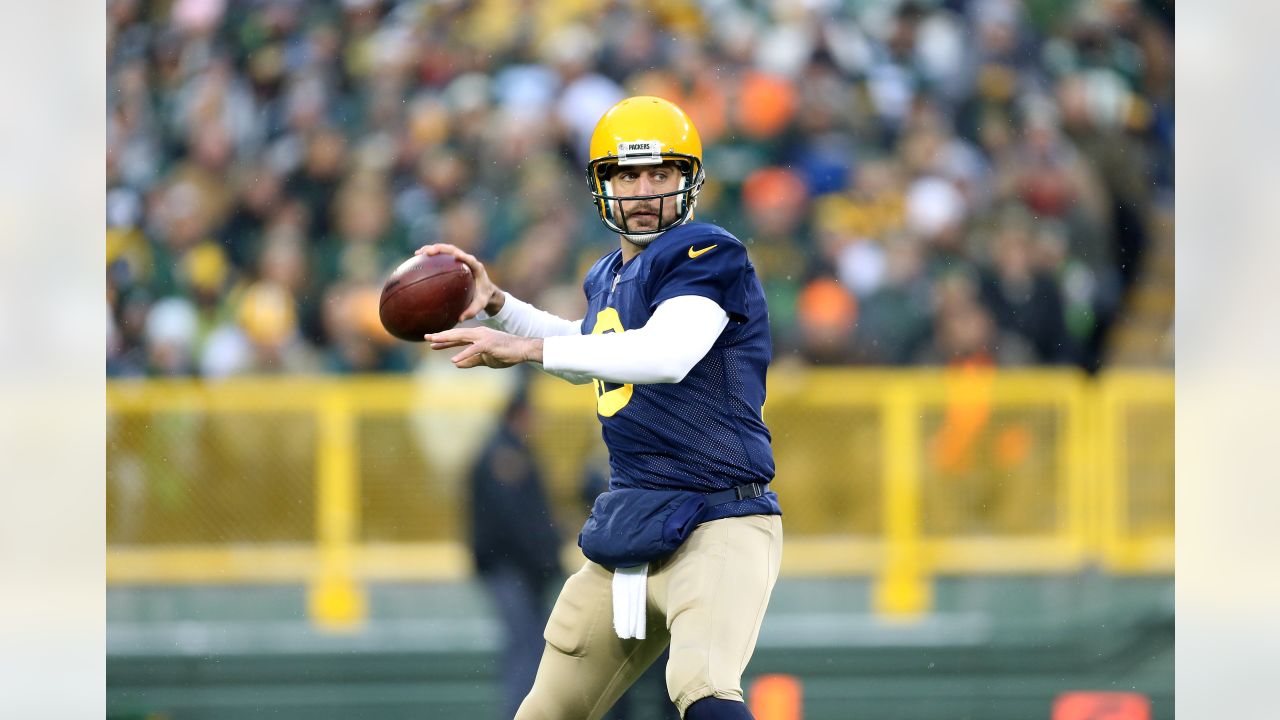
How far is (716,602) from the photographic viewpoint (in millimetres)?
2910

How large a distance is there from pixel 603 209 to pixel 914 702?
2765mm

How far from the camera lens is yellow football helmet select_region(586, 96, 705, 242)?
3102mm

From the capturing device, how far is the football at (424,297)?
315 centimetres

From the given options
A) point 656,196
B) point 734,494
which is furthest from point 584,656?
point 656,196

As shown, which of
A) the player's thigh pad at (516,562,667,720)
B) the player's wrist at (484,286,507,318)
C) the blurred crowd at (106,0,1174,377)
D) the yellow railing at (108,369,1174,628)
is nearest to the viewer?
the player's thigh pad at (516,562,667,720)

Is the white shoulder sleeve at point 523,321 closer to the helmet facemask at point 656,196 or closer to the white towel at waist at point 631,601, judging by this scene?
the helmet facemask at point 656,196

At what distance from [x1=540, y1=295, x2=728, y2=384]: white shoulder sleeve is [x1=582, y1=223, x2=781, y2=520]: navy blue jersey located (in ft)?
0.34

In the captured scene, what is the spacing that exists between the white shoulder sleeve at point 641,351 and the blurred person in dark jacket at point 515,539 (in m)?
2.48

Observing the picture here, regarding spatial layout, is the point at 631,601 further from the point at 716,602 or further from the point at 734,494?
the point at 734,494

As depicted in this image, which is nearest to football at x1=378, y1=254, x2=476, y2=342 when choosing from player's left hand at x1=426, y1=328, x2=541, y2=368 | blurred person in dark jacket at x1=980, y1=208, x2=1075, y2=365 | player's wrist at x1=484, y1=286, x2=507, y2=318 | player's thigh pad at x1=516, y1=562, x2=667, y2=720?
player's wrist at x1=484, y1=286, x2=507, y2=318

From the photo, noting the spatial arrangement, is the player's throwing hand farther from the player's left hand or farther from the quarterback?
the player's left hand

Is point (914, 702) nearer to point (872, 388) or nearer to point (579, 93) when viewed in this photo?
point (872, 388)

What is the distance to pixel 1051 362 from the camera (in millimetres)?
5566

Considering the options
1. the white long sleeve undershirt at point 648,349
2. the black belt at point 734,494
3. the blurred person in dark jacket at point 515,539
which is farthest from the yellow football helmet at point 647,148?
the blurred person in dark jacket at point 515,539
